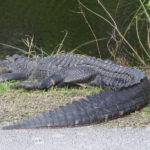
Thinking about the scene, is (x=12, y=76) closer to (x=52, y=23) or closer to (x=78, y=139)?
(x=78, y=139)

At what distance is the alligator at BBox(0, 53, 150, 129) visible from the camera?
408 centimetres

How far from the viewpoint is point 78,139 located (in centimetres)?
372

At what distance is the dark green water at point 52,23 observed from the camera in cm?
995

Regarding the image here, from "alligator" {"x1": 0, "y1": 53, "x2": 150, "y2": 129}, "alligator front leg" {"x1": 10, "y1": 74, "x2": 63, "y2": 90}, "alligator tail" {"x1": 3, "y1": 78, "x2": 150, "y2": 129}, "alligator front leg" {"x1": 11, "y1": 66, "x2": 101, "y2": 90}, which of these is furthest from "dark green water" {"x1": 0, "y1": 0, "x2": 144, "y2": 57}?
"alligator tail" {"x1": 3, "y1": 78, "x2": 150, "y2": 129}

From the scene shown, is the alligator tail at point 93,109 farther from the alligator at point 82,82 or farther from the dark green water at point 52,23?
the dark green water at point 52,23

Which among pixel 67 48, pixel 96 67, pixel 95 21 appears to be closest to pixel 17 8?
pixel 95 21

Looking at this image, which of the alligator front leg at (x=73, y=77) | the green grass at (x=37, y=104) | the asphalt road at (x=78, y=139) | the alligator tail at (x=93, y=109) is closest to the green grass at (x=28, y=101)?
the green grass at (x=37, y=104)

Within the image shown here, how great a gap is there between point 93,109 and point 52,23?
772 centimetres

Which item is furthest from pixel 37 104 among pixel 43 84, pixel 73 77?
pixel 73 77

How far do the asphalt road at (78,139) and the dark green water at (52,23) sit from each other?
202 inches

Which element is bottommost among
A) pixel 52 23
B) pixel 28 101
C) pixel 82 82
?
Answer: pixel 52 23

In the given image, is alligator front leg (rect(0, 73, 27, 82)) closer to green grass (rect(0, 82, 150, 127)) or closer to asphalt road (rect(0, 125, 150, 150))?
green grass (rect(0, 82, 150, 127))

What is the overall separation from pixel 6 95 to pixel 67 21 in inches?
273

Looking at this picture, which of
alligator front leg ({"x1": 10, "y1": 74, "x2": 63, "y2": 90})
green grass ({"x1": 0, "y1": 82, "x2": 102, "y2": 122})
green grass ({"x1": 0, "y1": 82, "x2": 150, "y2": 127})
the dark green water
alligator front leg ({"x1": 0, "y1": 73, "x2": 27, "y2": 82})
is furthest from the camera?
the dark green water
